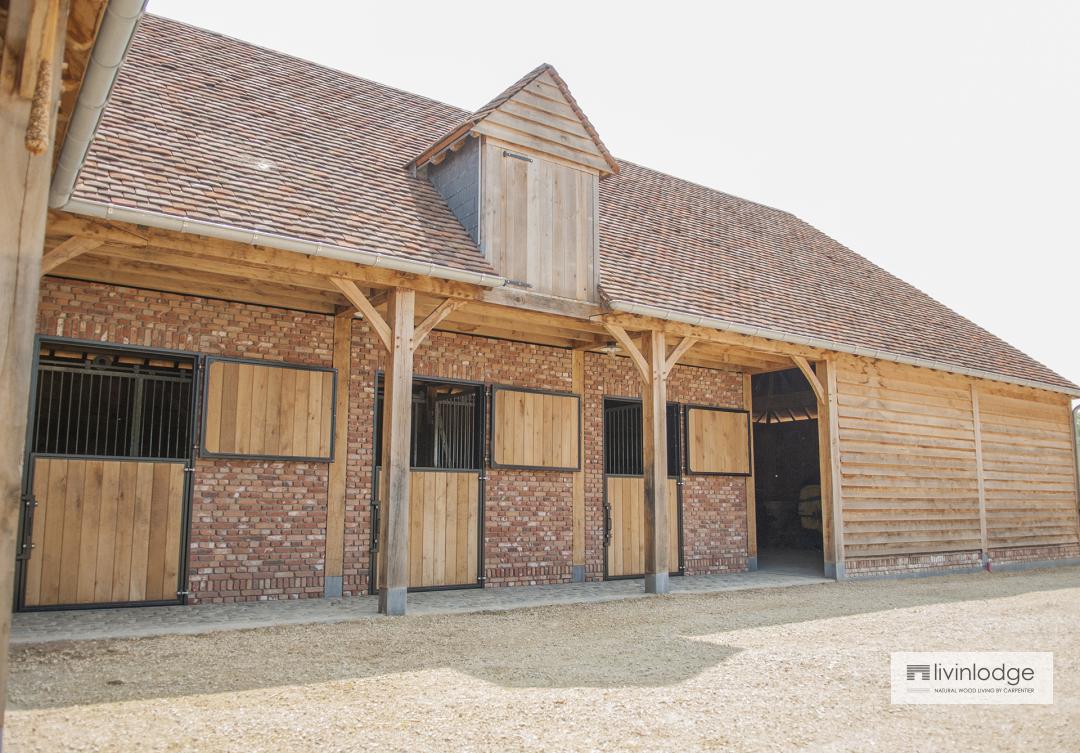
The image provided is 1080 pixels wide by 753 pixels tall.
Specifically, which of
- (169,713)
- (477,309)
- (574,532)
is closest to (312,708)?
(169,713)

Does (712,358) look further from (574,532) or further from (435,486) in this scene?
(435,486)

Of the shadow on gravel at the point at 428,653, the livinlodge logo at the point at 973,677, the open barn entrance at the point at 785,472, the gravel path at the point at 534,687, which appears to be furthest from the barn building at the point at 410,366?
the livinlodge logo at the point at 973,677

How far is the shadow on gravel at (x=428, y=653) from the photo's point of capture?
15.8 feet

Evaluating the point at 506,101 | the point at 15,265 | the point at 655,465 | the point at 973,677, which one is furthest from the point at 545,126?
the point at 15,265

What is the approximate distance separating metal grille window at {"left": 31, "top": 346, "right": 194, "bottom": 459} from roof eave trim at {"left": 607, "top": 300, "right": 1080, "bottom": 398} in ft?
15.0

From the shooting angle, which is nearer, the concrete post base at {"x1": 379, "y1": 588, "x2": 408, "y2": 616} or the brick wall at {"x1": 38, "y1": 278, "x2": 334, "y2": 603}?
the concrete post base at {"x1": 379, "y1": 588, "x2": 408, "y2": 616}

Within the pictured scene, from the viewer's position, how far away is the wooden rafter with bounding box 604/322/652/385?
9.27 m

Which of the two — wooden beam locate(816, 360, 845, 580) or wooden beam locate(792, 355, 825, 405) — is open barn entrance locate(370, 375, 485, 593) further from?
wooden beam locate(816, 360, 845, 580)

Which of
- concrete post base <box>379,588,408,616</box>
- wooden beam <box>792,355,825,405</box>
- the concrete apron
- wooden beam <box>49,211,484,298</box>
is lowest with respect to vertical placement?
the concrete apron

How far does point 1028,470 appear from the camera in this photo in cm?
1436

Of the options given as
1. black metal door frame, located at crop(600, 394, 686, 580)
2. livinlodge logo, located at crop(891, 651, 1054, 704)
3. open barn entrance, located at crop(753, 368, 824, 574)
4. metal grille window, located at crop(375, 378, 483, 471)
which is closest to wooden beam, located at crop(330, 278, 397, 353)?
metal grille window, located at crop(375, 378, 483, 471)

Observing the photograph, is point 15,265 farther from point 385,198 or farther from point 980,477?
point 980,477

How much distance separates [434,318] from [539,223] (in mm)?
1870

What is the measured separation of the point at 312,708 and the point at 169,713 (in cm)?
68
